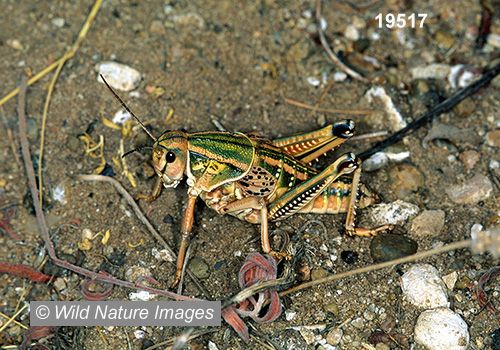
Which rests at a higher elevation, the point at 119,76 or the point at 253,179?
the point at 119,76

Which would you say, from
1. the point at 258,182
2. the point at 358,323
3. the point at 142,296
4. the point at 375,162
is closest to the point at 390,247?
the point at 358,323

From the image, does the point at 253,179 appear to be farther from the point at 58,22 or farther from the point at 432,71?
the point at 58,22

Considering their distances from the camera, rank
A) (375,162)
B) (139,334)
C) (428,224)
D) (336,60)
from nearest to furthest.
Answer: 1. (139,334)
2. (428,224)
3. (375,162)
4. (336,60)

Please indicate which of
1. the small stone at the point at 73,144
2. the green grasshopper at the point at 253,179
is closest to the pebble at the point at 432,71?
the green grasshopper at the point at 253,179

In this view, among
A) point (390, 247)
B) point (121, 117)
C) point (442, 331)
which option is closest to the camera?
point (442, 331)

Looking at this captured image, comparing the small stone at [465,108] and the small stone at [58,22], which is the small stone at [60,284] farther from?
the small stone at [465,108]

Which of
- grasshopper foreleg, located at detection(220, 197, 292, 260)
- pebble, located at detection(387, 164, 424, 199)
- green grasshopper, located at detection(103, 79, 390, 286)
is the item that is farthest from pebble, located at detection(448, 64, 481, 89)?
grasshopper foreleg, located at detection(220, 197, 292, 260)

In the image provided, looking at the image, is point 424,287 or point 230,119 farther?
point 230,119

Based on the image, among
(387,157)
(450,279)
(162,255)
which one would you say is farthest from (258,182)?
(450,279)

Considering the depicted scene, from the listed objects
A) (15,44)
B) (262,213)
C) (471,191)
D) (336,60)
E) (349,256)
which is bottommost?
(349,256)
